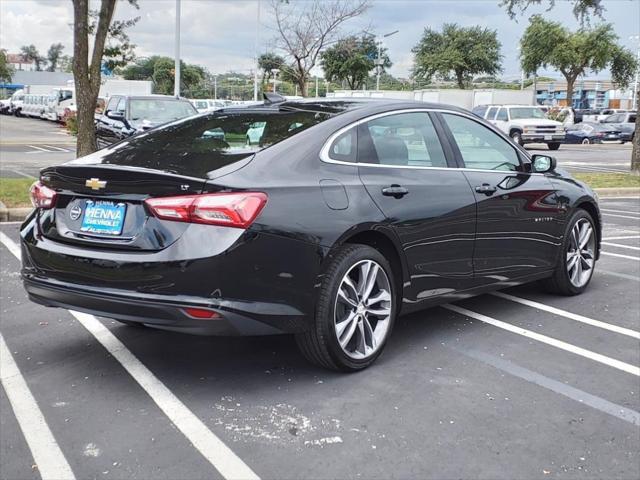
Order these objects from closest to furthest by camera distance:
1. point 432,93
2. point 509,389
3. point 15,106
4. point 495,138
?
point 509,389
point 495,138
point 432,93
point 15,106

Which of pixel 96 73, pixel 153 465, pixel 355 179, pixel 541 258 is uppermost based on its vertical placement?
pixel 96 73

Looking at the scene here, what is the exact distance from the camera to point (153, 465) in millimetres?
3092

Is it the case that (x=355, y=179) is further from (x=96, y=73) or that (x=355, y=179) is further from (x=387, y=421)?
(x=96, y=73)

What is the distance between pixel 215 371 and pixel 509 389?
166cm

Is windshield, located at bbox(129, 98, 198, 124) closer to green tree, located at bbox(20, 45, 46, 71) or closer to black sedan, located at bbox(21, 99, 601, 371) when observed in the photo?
black sedan, located at bbox(21, 99, 601, 371)

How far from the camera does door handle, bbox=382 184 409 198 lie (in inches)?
169

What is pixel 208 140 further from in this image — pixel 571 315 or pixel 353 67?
pixel 353 67

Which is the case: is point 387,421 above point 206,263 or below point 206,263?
below

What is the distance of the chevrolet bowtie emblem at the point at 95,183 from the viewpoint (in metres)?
3.80

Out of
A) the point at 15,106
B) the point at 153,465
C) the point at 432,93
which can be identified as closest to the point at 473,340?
the point at 153,465

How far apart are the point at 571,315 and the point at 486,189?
1.30m

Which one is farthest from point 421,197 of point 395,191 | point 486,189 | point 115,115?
point 115,115

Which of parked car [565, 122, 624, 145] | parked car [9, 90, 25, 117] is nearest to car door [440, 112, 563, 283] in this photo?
parked car [565, 122, 624, 145]

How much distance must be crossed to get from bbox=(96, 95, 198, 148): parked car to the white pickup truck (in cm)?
1528
